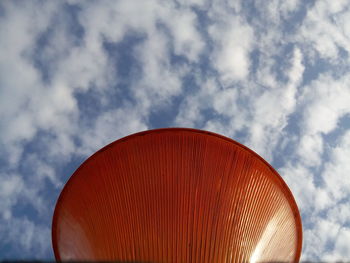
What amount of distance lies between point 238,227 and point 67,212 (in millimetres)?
1758

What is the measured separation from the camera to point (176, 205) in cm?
387

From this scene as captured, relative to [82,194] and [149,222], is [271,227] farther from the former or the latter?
[82,194]

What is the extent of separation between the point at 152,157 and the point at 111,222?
809 mm

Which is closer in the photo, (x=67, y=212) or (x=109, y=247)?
(x=109, y=247)

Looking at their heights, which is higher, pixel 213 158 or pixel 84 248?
pixel 213 158

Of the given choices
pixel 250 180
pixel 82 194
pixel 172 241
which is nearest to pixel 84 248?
pixel 82 194

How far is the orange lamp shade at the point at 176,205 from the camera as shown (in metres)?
3.69

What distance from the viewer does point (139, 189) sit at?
12.9ft

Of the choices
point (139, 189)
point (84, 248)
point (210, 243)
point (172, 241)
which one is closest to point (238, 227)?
point (210, 243)

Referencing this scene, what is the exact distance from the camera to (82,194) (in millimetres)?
4012

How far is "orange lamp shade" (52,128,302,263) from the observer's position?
3688 millimetres

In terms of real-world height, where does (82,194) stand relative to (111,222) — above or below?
above

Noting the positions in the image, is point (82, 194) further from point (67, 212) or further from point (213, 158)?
point (213, 158)

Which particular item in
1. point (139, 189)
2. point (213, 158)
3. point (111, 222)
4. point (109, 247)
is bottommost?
point (109, 247)
